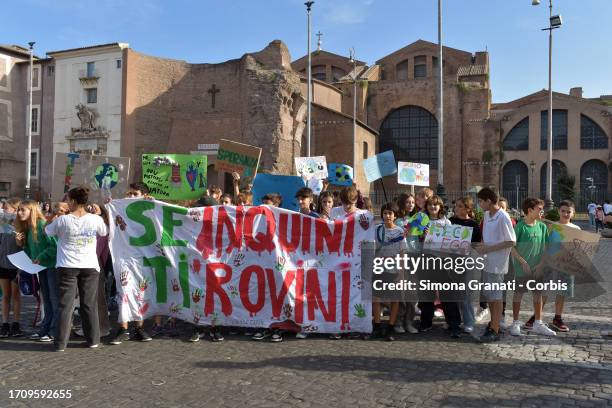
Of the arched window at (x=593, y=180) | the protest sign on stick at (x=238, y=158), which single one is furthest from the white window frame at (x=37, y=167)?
the arched window at (x=593, y=180)

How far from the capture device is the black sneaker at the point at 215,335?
6.29 meters

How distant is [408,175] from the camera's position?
51.6 feet

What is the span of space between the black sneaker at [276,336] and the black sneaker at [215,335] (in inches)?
25.1

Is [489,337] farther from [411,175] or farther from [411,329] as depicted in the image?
[411,175]

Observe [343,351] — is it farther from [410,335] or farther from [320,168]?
[320,168]

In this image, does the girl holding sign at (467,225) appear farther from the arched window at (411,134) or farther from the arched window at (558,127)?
the arched window at (558,127)

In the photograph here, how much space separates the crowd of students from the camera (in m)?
5.97

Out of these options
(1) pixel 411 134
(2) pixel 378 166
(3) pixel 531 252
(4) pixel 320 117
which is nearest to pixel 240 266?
(3) pixel 531 252

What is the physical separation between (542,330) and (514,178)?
1810 inches

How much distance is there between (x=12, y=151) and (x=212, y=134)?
57.9 feet

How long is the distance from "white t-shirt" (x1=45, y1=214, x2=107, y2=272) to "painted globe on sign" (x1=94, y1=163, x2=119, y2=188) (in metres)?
3.94

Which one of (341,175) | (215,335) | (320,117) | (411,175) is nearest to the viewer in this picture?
(215,335)

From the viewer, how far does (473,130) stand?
46.1 metres

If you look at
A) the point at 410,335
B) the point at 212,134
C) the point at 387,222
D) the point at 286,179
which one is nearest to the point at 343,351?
the point at 410,335
